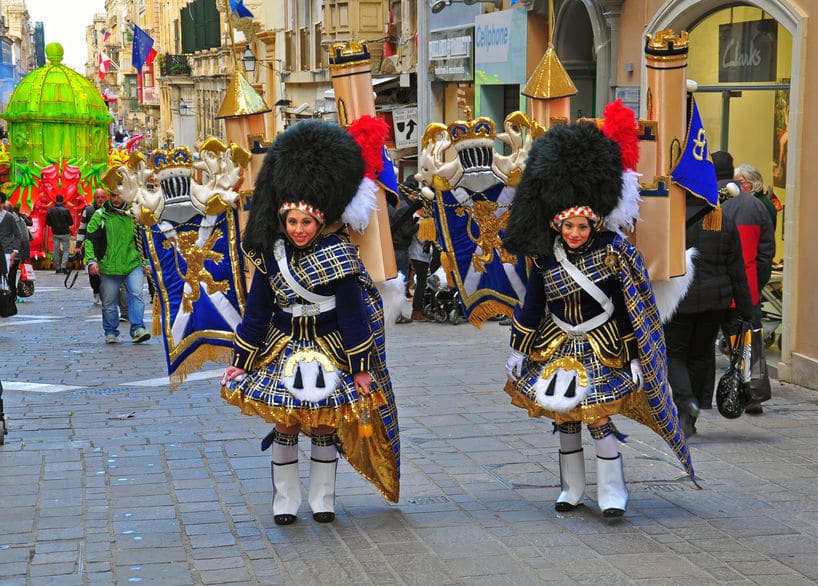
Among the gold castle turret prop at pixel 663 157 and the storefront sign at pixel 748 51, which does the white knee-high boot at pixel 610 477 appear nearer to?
the gold castle turret prop at pixel 663 157

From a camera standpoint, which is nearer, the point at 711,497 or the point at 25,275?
the point at 711,497

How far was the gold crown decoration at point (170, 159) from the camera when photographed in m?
7.15

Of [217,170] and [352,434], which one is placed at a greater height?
[217,170]

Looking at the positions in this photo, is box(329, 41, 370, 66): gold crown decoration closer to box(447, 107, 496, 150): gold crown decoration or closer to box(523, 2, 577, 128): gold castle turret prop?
box(447, 107, 496, 150): gold crown decoration

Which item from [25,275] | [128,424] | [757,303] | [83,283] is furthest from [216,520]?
[83,283]

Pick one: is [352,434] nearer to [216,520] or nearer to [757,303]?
[216,520]

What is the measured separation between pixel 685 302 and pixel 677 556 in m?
2.55

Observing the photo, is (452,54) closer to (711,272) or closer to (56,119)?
(56,119)

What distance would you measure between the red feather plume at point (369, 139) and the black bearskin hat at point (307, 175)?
117 mm

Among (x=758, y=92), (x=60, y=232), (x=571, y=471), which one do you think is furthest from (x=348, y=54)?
(x=60, y=232)

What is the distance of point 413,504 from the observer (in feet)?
22.5

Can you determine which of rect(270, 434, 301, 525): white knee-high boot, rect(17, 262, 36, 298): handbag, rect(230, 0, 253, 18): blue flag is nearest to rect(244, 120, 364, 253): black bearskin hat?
rect(270, 434, 301, 525): white knee-high boot

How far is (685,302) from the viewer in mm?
8125

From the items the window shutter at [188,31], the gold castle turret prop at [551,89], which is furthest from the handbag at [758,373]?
the window shutter at [188,31]
